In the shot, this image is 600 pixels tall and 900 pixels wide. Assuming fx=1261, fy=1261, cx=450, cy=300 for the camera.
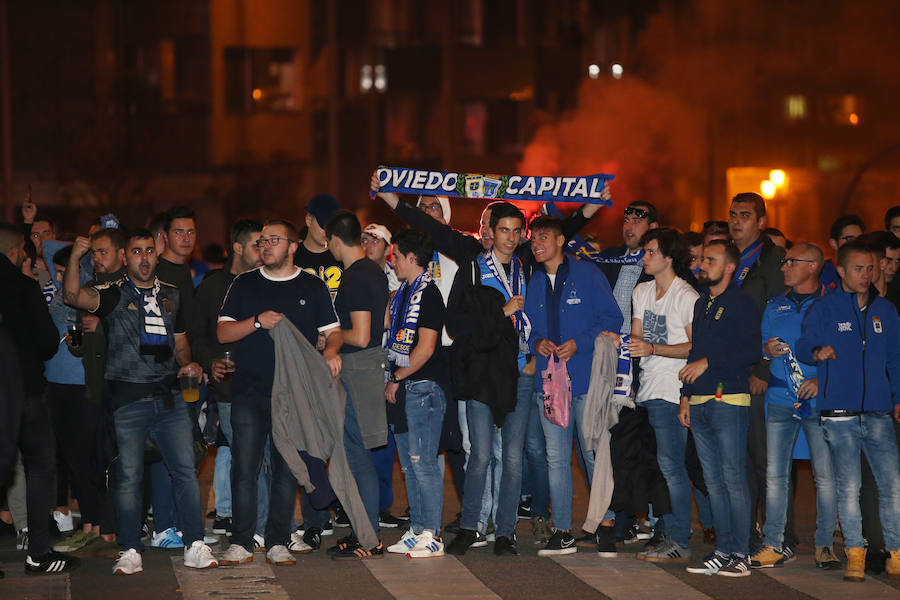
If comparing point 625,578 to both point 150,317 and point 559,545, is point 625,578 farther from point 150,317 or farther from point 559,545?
point 150,317

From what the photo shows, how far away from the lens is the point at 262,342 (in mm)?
8164

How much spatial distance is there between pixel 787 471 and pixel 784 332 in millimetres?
928

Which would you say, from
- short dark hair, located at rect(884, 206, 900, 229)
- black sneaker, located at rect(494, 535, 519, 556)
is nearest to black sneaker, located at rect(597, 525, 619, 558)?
black sneaker, located at rect(494, 535, 519, 556)

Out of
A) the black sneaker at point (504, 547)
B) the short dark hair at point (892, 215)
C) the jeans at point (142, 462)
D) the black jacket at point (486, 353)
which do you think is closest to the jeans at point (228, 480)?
the jeans at point (142, 462)

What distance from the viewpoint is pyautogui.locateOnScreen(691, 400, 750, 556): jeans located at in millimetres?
8102

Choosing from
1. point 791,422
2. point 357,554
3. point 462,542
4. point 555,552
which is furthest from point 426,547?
point 791,422

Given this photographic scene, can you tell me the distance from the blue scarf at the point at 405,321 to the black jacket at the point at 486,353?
301 mm

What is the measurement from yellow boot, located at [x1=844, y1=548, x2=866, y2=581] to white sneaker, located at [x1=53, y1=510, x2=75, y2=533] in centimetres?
565

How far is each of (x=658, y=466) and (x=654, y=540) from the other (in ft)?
1.93

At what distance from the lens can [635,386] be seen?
900cm

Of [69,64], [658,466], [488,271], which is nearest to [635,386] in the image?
[658,466]

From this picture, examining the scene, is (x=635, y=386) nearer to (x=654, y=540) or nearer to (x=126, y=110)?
(x=654, y=540)

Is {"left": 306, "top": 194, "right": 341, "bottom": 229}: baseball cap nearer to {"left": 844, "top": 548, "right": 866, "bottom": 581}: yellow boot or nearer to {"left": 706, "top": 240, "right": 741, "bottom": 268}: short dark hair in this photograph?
{"left": 706, "top": 240, "right": 741, "bottom": 268}: short dark hair

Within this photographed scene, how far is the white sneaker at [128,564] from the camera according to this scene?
8.06 metres
